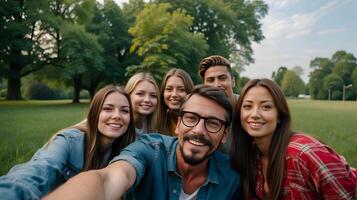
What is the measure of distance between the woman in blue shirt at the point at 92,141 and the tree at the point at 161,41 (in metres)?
21.0

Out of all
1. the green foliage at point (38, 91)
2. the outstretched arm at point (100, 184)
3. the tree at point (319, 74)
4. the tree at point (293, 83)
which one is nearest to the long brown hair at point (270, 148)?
the outstretched arm at point (100, 184)

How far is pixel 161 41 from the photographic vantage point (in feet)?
85.9

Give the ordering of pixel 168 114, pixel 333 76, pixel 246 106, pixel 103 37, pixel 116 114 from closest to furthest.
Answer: pixel 246 106
pixel 116 114
pixel 168 114
pixel 103 37
pixel 333 76

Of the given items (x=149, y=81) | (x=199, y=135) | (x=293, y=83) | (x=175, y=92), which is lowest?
(x=199, y=135)

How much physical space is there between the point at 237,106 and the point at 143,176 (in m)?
1.07

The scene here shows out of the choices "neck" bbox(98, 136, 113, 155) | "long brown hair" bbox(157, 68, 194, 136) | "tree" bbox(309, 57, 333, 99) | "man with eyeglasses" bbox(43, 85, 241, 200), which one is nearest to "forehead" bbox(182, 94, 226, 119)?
"man with eyeglasses" bbox(43, 85, 241, 200)

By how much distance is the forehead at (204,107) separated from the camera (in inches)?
105

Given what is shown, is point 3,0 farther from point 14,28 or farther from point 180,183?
point 180,183

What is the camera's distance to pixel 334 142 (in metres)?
8.84

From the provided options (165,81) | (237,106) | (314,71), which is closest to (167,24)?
(165,81)

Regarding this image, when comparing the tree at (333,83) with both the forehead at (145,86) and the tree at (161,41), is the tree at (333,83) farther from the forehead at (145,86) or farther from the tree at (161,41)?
the forehead at (145,86)

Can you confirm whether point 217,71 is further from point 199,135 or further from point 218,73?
point 199,135

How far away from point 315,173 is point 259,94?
784mm

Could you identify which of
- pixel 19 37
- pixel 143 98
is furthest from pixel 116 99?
pixel 19 37
